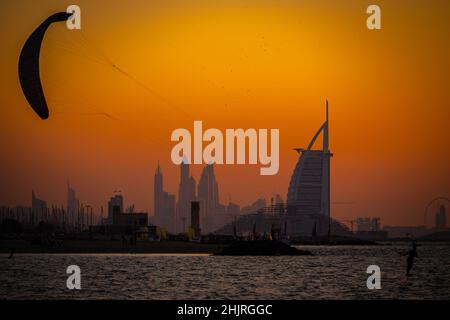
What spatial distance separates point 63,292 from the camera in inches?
1866

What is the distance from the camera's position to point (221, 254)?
118375 mm

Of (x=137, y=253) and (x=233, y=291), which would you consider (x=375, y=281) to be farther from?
(x=137, y=253)

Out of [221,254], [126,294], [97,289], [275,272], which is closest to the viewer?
[126,294]

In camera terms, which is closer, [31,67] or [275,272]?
[31,67]

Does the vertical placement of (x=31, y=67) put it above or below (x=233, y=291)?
above

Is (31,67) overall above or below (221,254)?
above
